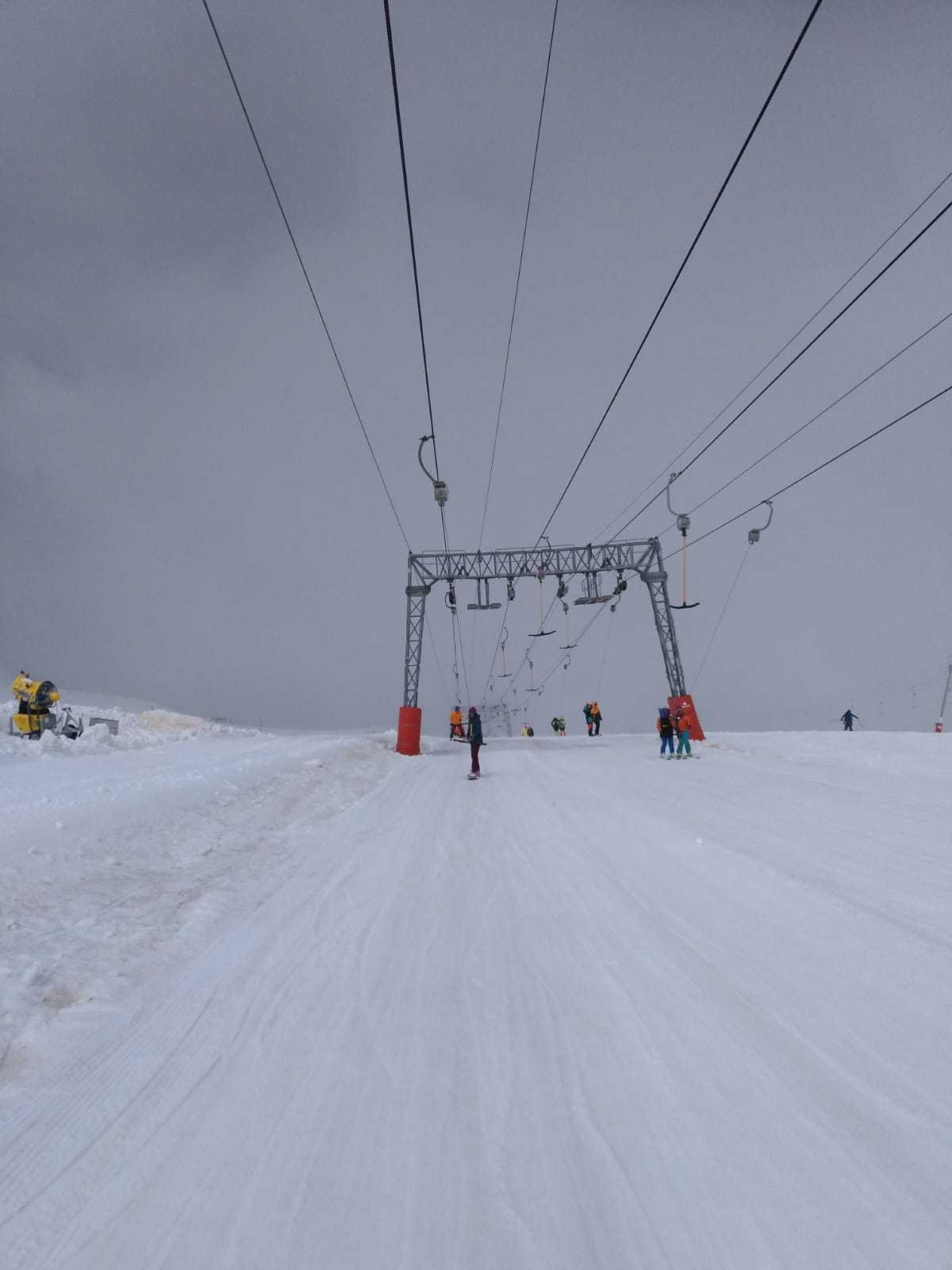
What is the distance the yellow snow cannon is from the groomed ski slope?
20.6m

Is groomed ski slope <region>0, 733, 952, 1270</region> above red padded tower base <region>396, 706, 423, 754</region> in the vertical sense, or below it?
below

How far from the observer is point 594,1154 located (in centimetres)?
203

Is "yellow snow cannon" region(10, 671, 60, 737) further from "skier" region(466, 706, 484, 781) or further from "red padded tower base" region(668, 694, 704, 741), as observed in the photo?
"red padded tower base" region(668, 694, 704, 741)

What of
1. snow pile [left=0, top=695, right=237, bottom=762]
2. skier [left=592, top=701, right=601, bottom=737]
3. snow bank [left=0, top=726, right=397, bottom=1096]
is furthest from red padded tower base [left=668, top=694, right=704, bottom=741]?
snow pile [left=0, top=695, right=237, bottom=762]

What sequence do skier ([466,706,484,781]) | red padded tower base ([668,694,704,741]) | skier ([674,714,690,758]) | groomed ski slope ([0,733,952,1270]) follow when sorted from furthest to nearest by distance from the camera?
red padded tower base ([668,694,704,741]) → skier ([674,714,690,758]) → skier ([466,706,484,781]) → groomed ski slope ([0,733,952,1270])

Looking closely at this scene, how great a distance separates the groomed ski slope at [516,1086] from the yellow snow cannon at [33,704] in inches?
812

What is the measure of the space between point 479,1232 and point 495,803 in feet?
26.9

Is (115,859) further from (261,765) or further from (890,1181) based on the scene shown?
(261,765)

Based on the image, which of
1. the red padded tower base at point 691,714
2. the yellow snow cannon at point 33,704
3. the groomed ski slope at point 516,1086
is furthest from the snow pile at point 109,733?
the red padded tower base at point 691,714

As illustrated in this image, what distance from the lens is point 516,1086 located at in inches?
95.6

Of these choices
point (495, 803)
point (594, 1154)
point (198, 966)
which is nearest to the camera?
point (594, 1154)

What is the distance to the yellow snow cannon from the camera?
69.1ft

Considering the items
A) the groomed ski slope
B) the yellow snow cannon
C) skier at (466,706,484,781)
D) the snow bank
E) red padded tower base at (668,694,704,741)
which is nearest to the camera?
the groomed ski slope

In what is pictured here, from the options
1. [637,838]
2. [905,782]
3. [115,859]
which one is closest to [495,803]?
[637,838]
